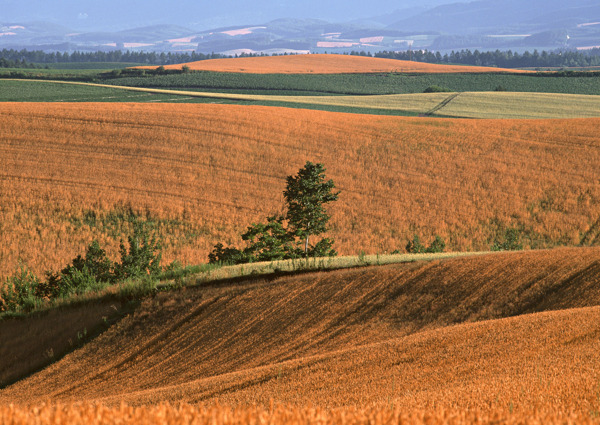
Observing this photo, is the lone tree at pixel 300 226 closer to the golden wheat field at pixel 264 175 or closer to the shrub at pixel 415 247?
the golden wheat field at pixel 264 175

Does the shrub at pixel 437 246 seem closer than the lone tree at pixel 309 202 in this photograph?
No

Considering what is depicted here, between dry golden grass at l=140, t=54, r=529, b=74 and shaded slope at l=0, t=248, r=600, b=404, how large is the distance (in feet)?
354

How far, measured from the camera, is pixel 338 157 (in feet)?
168

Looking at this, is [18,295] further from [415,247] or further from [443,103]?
[443,103]

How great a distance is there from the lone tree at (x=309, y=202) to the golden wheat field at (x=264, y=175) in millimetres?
4063

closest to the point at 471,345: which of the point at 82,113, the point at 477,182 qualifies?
the point at 477,182

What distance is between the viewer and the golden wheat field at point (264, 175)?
38.0m

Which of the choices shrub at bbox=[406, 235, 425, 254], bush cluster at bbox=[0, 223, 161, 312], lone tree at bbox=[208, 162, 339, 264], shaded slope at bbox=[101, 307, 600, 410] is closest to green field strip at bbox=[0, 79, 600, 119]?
shrub at bbox=[406, 235, 425, 254]

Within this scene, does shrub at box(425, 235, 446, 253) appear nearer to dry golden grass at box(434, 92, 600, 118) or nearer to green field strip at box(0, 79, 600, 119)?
green field strip at box(0, 79, 600, 119)

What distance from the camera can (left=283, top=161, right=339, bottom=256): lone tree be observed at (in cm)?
3125

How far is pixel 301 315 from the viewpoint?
54.6 feet

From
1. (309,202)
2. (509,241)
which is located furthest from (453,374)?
(509,241)

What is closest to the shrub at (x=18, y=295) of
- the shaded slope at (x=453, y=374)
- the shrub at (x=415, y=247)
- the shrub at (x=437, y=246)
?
the shaded slope at (x=453, y=374)

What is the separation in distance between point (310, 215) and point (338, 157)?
2057 centimetres
